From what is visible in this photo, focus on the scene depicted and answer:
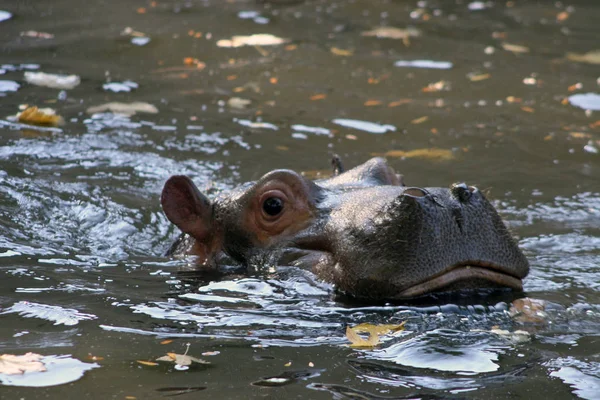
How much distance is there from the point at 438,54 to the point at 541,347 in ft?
28.7

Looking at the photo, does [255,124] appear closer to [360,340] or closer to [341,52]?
[341,52]

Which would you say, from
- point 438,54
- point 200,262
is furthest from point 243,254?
point 438,54

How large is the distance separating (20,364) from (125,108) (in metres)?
6.68

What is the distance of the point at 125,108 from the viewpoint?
10.2m

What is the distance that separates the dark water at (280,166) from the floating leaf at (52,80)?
0.10 metres

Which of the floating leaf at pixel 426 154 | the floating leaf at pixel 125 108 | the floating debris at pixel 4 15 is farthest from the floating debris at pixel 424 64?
the floating debris at pixel 4 15

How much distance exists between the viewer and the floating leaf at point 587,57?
12.6 metres

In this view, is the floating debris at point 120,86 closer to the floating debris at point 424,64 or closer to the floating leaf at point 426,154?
the floating leaf at point 426,154

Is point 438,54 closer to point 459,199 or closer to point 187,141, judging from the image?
point 187,141

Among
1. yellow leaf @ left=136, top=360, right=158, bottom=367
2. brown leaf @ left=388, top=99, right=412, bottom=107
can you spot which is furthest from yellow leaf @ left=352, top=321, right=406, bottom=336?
brown leaf @ left=388, top=99, right=412, bottom=107

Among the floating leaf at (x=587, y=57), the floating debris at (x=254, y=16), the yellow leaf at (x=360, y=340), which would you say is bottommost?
the yellow leaf at (x=360, y=340)

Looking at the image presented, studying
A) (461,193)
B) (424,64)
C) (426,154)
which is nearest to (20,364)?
(461,193)

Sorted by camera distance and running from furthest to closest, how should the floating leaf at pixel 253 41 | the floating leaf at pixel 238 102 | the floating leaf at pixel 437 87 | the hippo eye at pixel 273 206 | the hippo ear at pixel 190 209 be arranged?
the floating leaf at pixel 253 41, the floating leaf at pixel 437 87, the floating leaf at pixel 238 102, the hippo ear at pixel 190 209, the hippo eye at pixel 273 206

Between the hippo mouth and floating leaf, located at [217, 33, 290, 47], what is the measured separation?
837 cm
